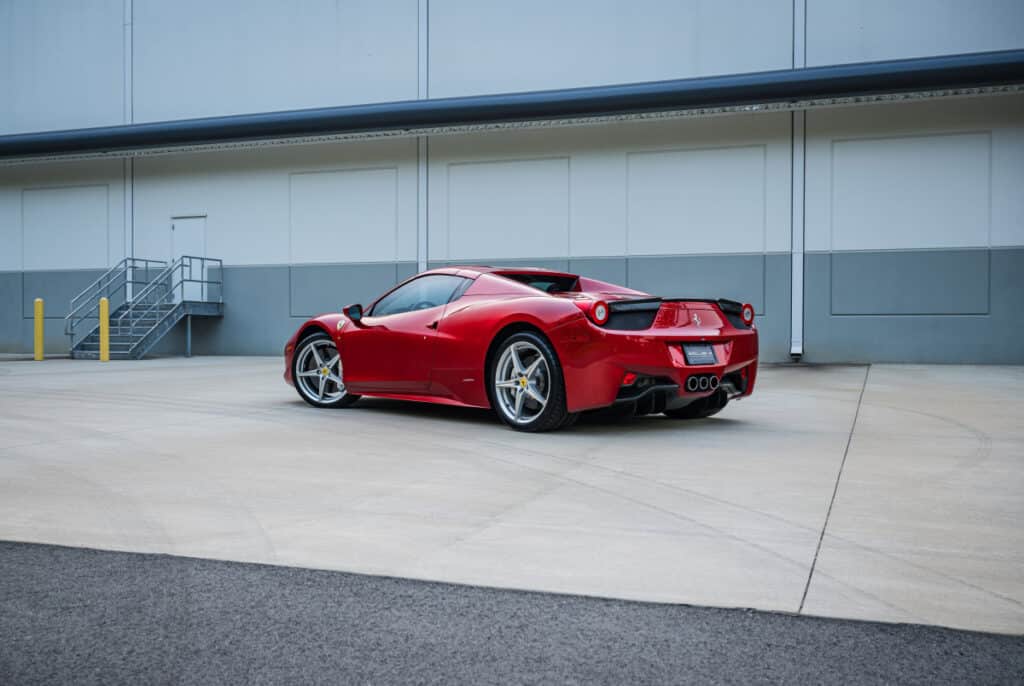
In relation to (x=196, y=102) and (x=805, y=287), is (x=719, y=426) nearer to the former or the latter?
(x=805, y=287)

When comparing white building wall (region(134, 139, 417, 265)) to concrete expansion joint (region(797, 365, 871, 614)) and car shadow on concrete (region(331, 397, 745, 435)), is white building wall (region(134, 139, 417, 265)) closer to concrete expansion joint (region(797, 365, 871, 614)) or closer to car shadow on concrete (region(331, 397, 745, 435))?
car shadow on concrete (region(331, 397, 745, 435))

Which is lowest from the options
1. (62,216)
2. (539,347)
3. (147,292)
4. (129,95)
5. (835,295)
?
(539,347)

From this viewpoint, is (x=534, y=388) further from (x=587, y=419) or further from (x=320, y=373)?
(x=320, y=373)

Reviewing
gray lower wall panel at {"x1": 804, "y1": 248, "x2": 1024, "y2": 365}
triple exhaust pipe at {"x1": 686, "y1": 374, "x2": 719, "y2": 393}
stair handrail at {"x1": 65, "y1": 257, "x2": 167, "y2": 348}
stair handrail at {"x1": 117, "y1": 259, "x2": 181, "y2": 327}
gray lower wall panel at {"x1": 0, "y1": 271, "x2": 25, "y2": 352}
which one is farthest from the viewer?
gray lower wall panel at {"x1": 0, "y1": 271, "x2": 25, "y2": 352}

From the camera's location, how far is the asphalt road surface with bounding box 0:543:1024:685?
2.39 meters

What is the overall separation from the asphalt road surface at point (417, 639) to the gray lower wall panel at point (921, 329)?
14.2 metres

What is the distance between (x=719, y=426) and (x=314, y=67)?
15001mm

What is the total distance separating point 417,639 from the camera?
8.64ft

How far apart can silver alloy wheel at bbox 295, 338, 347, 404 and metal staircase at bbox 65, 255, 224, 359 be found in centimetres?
1104

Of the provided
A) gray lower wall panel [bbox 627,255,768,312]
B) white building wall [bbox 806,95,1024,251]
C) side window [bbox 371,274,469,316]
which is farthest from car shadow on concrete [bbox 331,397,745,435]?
white building wall [bbox 806,95,1024,251]

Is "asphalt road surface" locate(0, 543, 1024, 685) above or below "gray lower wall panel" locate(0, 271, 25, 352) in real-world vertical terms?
below

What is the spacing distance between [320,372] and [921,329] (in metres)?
11.2

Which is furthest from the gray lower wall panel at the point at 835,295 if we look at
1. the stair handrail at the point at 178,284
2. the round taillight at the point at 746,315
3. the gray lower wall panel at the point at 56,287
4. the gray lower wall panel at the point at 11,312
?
the round taillight at the point at 746,315

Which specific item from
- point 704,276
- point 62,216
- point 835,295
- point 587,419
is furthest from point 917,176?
point 62,216
